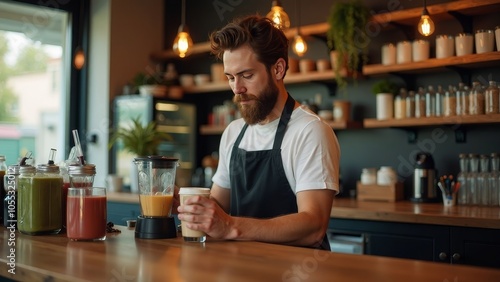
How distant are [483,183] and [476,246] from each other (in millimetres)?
817

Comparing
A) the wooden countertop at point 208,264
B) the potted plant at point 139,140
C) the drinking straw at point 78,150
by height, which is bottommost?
the wooden countertop at point 208,264

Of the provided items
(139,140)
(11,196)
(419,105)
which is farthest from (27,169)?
(139,140)

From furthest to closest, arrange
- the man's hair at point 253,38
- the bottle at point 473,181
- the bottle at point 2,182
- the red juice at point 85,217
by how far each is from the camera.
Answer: the bottle at point 473,181
the bottle at point 2,182
the man's hair at point 253,38
the red juice at point 85,217

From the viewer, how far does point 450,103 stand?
3926 millimetres

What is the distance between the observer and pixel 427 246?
3.30m

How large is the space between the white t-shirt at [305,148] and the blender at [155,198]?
47 cm

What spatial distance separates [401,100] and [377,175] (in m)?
0.58

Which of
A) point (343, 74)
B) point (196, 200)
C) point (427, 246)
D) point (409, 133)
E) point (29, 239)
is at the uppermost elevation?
point (343, 74)

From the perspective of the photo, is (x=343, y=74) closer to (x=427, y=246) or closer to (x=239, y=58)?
(x=427, y=246)

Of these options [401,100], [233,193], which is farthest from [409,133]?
[233,193]

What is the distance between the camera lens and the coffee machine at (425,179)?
403 centimetres

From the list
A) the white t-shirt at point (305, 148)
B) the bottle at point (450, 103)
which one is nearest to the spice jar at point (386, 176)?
the bottle at point (450, 103)

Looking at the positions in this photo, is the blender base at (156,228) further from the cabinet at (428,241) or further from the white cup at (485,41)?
the white cup at (485,41)

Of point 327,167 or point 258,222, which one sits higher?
point 327,167
